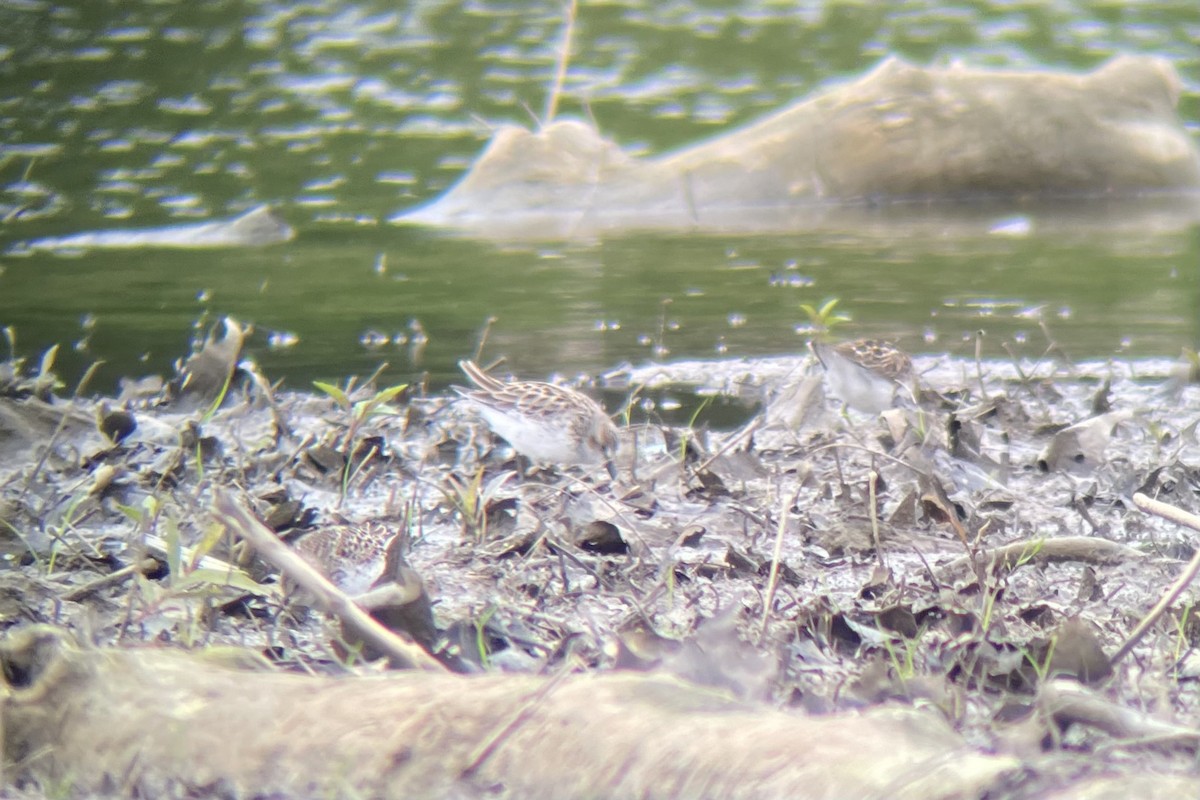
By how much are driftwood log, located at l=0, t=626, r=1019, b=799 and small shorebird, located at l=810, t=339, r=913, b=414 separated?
115 inches

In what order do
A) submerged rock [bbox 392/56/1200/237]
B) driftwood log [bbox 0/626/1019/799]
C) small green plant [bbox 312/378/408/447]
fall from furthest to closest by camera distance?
submerged rock [bbox 392/56/1200/237], small green plant [bbox 312/378/408/447], driftwood log [bbox 0/626/1019/799]

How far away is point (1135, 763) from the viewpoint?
7.91 feet

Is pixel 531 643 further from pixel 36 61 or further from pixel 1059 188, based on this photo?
pixel 36 61

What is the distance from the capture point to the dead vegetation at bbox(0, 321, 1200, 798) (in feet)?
7.80

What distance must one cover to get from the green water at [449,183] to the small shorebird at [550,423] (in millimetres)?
1632

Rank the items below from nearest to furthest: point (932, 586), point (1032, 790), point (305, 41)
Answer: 1. point (1032, 790)
2. point (932, 586)
3. point (305, 41)

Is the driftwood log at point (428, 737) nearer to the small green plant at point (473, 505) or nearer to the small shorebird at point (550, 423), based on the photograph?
the small green plant at point (473, 505)

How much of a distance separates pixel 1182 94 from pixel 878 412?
39.0 feet

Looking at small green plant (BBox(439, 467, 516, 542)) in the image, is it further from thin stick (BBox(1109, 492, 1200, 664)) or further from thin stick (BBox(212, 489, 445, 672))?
thin stick (BBox(1109, 492, 1200, 664))

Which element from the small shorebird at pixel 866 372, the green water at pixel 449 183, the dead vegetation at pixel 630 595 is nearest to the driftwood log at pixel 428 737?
the dead vegetation at pixel 630 595

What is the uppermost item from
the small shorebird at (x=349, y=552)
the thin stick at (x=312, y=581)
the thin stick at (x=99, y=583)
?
the thin stick at (x=312, y=581)

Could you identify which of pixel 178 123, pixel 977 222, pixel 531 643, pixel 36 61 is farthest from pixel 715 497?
pixel 36 61

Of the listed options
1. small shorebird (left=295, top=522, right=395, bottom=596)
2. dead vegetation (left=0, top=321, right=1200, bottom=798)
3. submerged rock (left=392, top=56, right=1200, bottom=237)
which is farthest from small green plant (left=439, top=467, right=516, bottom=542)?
submerged rock (left=392, top=56, right=1200, bottom=237)

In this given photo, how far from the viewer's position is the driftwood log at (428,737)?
221 centimetres
